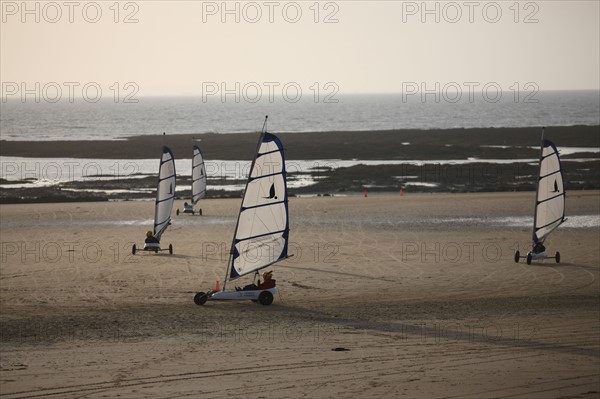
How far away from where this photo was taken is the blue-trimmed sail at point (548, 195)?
27188mm

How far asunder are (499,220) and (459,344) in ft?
60.9

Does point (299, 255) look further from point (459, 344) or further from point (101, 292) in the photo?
point (459, 344)

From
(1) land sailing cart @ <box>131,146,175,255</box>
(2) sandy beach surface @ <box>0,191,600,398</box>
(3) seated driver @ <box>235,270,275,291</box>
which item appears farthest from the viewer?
(1) land sailing cart @ <box>131,146,175,255</box>

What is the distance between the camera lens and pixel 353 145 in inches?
3339

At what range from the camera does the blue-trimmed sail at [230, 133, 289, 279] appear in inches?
827

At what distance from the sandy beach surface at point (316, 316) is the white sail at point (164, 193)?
1228 mm

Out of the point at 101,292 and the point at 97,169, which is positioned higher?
the point at 97,169

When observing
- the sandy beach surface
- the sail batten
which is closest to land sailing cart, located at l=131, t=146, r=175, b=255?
the sandy beach surface

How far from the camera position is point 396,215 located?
122 feet

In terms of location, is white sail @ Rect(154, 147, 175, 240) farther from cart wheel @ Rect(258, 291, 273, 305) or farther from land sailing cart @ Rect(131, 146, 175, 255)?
cart wheel @ Rect(258, 291, 273, 305)

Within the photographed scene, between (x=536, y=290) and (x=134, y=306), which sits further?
(x=536, y=290)

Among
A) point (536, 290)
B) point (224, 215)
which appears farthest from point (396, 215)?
point (536, 290)

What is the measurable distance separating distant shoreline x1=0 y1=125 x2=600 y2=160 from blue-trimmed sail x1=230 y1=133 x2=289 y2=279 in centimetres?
5195

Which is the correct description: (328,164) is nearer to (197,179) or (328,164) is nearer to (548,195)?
(197,179)
